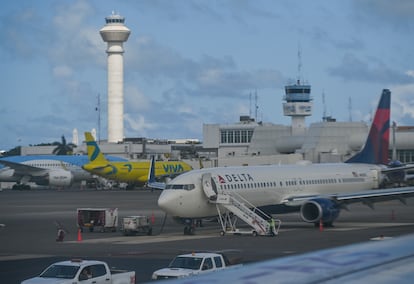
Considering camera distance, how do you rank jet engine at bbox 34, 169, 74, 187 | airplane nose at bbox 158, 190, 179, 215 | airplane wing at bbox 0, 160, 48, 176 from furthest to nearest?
airplane wing at bbox 0, 160, 48, 176, jet engine at bbox 34, 169, 74, 187, airplane nose at bbox 158, 190, 179, 215

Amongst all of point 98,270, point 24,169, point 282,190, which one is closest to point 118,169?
point 24,169

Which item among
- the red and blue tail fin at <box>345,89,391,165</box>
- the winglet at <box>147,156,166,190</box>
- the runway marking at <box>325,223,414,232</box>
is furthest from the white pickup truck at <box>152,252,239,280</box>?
the red and blue tail fin at <box>345,89,391,165</box>

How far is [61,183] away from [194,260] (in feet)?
294

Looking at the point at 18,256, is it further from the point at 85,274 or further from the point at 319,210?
the point at 319,210

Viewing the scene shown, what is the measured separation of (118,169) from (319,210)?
65.5m

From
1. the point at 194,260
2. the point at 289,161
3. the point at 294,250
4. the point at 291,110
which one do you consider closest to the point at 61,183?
the point at 289,161

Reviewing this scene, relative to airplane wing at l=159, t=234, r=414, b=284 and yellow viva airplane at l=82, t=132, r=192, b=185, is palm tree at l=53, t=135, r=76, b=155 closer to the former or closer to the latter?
yellow viva airplane at l=82, t=132, r=192, b=185

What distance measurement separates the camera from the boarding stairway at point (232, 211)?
1604 inches

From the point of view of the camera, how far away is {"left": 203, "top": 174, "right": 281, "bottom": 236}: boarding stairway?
1604 inches

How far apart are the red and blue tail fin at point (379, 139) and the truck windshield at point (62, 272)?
35182 millimetres

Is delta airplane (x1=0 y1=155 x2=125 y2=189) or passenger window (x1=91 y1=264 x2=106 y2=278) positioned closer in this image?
passenger window (x1=91 y1=264 x2=106 y2=278)

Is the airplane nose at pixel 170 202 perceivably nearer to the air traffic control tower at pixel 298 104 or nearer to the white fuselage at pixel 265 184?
the white fuselage at pixel 265 184

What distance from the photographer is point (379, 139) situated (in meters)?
56.2

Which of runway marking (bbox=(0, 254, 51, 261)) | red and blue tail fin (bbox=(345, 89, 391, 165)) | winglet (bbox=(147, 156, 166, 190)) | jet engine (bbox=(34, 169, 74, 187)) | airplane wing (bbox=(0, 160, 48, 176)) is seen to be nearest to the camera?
runway marking (bbox=(0, 254, 51, 261))
